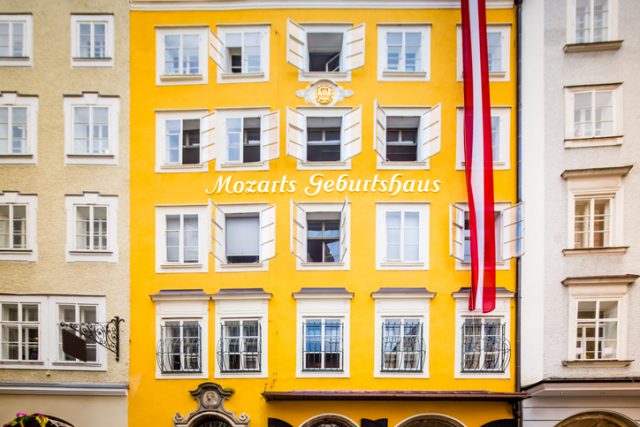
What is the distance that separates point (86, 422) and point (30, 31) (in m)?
12.0

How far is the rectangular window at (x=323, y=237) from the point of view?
13.8 metres

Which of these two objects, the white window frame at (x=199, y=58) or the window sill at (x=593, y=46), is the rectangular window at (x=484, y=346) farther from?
the white window frame at (x=199, y=58)

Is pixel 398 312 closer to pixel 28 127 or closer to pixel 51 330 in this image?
pixel 51 330

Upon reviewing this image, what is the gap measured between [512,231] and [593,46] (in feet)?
19.1

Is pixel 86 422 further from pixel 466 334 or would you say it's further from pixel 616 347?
pixel 616 347

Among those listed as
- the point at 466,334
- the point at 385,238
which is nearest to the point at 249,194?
the point at 385,238

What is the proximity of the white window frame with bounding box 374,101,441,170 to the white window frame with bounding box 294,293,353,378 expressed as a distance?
4.14 meters

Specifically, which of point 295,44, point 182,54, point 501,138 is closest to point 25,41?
point 182,54

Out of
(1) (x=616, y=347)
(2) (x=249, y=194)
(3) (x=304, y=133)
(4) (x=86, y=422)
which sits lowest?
(4) (x=86, y=422)

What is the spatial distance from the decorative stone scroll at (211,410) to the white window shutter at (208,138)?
6.73 meters

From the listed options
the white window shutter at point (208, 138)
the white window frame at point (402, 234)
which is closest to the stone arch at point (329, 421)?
the white window frame at point (402, 234)

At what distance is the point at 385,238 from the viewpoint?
13398 mm

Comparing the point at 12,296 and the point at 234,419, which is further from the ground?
the point at 12,296

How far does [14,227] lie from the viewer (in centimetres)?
1386
